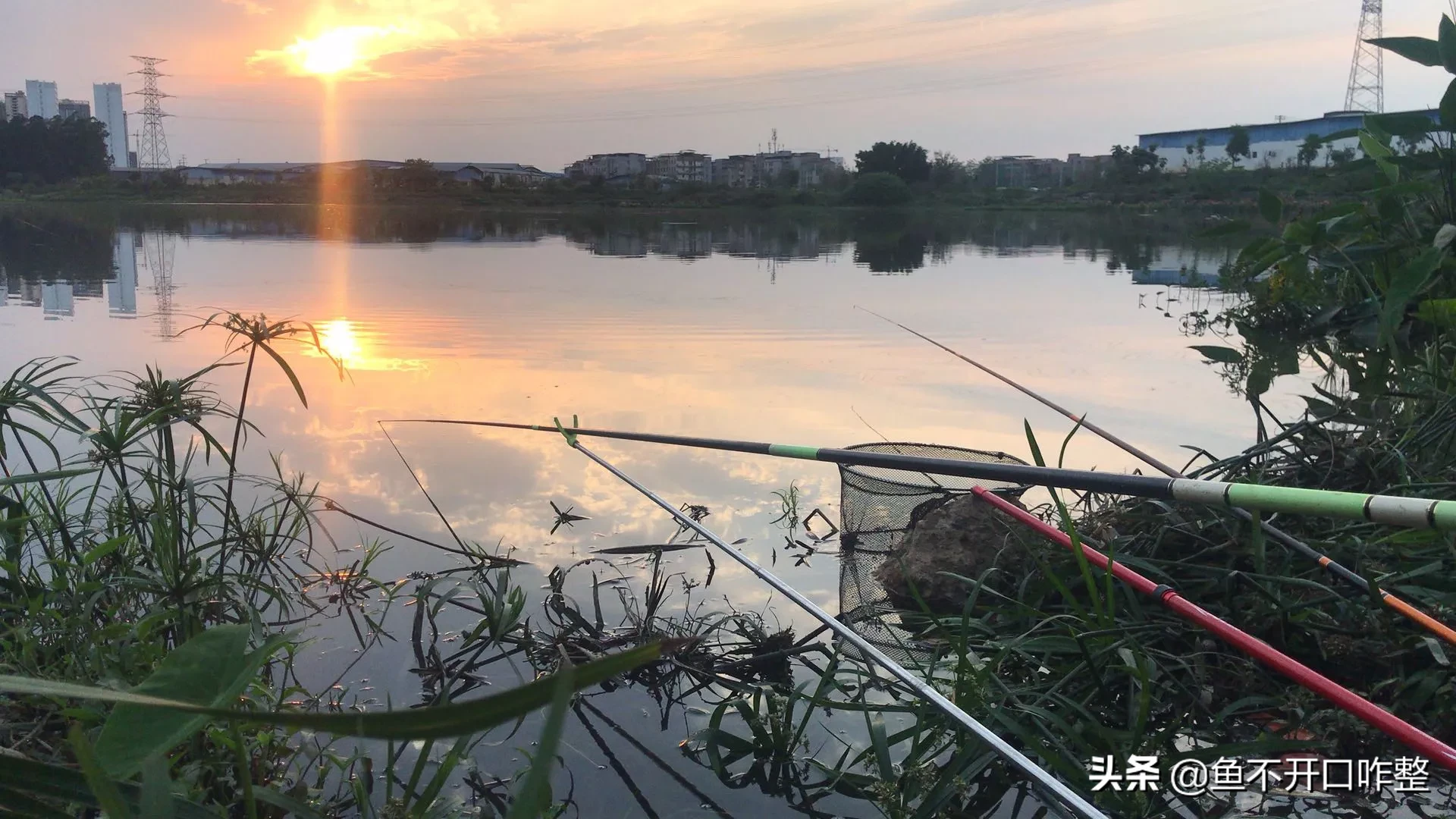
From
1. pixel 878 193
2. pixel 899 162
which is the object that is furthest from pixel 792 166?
pixel 878 193

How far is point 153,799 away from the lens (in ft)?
2.27

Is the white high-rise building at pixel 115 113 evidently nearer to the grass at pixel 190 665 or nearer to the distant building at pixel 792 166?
the distant building at pixel 792 166

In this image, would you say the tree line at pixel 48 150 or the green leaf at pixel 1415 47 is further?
the tree line at pixel 48 150

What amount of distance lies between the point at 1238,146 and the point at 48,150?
61999 millimetres

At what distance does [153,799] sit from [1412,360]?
14.7ft

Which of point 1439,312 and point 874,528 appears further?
point 1439,312

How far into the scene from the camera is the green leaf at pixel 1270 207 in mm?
3279

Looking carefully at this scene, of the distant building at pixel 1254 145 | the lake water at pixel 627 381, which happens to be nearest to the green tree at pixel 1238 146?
the distant building at pixel 1254 145

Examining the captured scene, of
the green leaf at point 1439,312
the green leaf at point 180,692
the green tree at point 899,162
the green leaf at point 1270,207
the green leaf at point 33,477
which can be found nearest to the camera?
the green leaf at point 180,692

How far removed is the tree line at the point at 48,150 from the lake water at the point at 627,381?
118ft

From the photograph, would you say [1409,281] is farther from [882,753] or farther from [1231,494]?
[882,753]

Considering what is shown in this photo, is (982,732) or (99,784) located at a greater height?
(99,784)

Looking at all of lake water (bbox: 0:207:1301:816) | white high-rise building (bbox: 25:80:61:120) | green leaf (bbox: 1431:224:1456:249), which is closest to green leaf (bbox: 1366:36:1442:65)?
green leaf (bbox: 1431:224:1456:249)

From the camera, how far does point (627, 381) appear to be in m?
5.42
